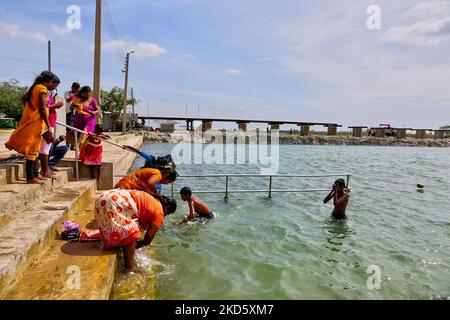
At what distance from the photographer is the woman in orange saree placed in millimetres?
4953

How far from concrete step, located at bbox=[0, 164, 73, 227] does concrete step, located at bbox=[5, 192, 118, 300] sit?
1.94ft

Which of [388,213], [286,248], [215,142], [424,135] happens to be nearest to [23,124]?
[286,248]

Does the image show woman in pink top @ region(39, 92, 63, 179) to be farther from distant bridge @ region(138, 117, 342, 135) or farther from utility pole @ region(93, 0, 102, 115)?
distant bridge @ region(138, 117, 342, 135)

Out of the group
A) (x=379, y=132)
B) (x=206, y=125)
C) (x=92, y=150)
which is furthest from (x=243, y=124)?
(x=92, y=150)

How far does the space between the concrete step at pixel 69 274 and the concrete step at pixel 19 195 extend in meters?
0.59

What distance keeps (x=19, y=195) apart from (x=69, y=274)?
62.0 inches

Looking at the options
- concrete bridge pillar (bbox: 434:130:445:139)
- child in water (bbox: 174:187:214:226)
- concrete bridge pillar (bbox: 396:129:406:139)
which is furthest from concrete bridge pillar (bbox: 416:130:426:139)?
child in water (bbox: 174:187:214:226)

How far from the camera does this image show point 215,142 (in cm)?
4756

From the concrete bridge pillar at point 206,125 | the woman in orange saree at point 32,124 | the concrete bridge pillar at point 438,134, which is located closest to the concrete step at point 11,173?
the woman in orange saree at point 32,124

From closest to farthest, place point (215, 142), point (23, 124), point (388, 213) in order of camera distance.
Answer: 1. point (23, 124)
2. point (388, 213)
3. point (215, 142)

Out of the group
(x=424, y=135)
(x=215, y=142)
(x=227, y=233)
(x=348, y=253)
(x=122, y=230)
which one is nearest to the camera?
(x=122, y=230)
